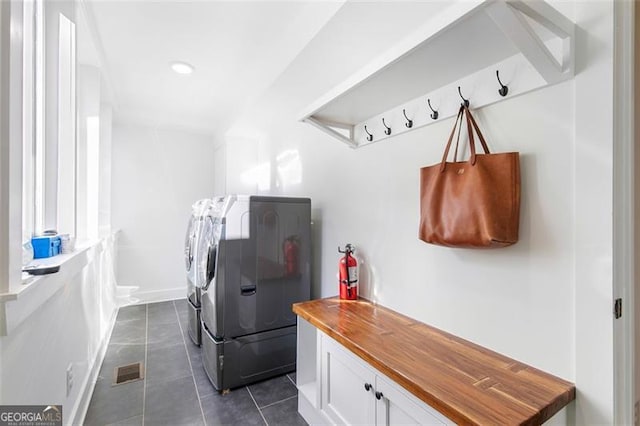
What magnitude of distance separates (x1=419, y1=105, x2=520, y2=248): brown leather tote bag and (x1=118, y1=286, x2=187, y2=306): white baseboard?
4.22 meters

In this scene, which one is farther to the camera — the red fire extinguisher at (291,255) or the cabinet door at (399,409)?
the red fire extinguisher at (291,255)

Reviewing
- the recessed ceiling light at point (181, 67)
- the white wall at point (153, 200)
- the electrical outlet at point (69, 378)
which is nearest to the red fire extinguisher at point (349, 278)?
the electrical outlet at point (69, 378)

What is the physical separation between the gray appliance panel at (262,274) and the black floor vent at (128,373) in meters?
0.70

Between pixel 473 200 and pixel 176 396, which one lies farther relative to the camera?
pixel 176 396

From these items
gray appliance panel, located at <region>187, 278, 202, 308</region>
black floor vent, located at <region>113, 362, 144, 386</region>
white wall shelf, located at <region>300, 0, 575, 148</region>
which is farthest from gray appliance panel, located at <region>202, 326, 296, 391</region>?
white wall shelf, located at <region>300, 0, 575, 148</region>

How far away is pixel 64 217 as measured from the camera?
1824 millimetres

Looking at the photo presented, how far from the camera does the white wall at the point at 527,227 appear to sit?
90cm

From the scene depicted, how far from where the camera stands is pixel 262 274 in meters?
2.21

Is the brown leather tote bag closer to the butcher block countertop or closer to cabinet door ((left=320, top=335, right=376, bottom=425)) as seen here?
the butcher block countertop

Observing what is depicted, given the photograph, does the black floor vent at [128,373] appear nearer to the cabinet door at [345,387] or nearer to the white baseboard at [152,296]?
the cabinet door at [345,387]

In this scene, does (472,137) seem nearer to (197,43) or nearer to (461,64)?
(461,64)

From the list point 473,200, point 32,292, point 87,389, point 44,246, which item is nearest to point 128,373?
point 87,389

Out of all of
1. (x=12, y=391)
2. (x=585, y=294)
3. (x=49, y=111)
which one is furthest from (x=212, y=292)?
(x=585, y=294)

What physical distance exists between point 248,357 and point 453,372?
5.26ft
